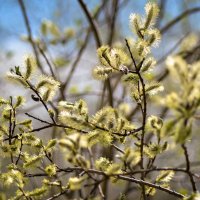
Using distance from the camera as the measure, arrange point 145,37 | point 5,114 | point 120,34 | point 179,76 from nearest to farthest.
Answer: point 179,76, point 145,37, point 5,114, point 120,34

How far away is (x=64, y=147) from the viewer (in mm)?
815

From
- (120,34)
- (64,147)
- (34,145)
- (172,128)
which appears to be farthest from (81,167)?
(120,34)

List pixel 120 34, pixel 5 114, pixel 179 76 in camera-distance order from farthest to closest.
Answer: pixel 120 34 < pixel 5 114 < pixel 179 76

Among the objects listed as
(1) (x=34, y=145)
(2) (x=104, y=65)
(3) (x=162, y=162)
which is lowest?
(1) (x=34, y=145)

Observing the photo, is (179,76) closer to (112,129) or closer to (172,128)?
(172,128)

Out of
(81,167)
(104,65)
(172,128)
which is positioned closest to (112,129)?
(104,65)

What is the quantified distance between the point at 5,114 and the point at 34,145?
12cm

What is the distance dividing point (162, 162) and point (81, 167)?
11.0 ft

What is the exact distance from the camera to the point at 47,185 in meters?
1.10

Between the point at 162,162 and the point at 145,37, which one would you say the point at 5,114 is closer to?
the point at 145,37

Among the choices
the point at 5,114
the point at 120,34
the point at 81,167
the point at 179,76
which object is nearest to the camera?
the point at 179,76

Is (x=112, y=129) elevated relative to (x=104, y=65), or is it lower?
lower

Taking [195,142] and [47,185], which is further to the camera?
[195,142]

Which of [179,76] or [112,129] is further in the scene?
[112,129]
